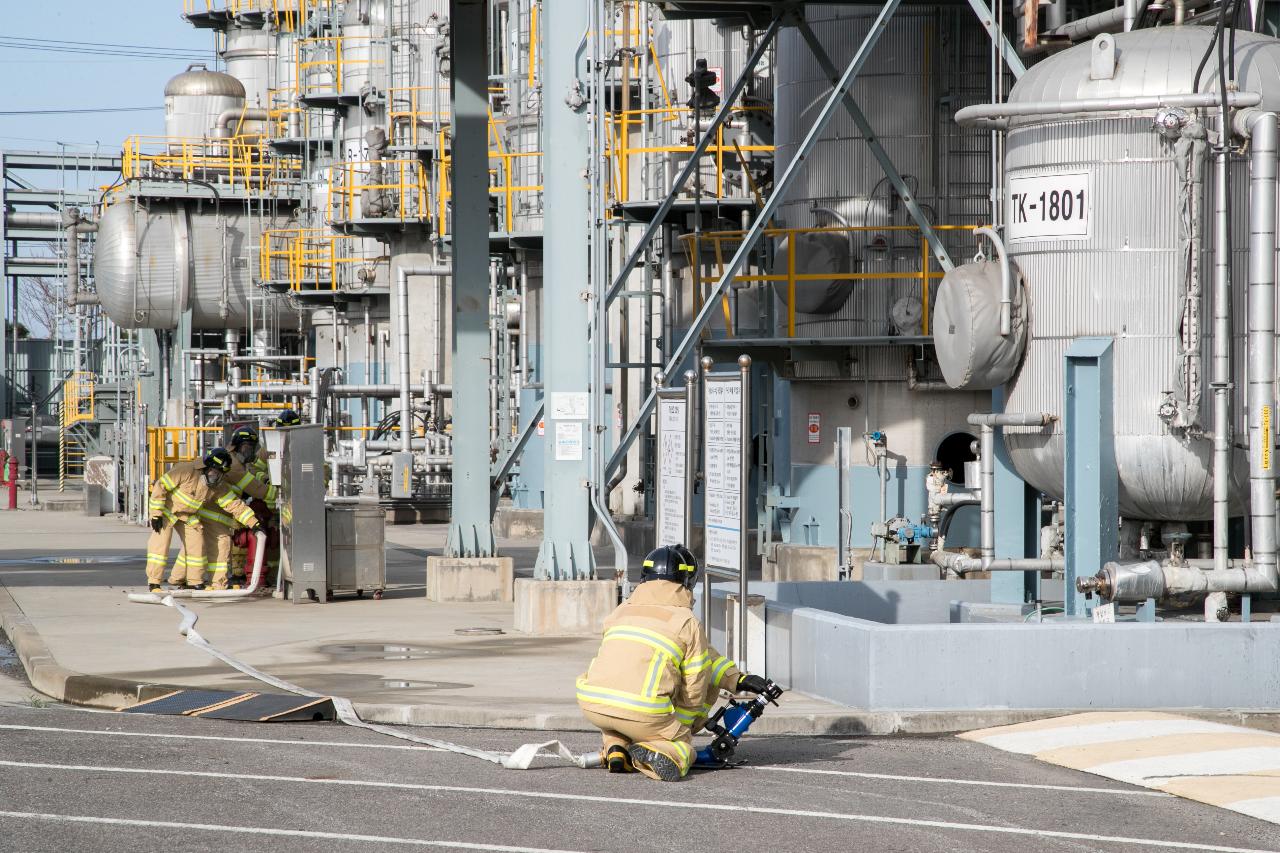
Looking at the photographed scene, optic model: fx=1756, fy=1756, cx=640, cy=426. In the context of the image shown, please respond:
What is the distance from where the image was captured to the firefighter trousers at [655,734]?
923 centimetres

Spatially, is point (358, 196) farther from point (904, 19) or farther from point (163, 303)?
point (904, 19)

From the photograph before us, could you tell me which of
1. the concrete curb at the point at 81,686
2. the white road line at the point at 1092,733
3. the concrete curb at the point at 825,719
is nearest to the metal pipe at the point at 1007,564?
the concrete curb at the point at 825,719

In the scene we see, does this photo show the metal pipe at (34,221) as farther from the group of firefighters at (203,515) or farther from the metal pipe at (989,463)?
the metal pipe at (989,463)

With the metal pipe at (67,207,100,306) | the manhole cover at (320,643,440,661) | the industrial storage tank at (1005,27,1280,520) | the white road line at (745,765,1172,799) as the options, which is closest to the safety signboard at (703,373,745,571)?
the white road line at (745,765,1172,799)

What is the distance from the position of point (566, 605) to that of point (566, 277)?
9.60 feet

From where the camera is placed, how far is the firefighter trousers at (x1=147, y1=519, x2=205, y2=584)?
19391 millimetres

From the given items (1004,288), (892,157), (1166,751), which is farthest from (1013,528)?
(892,157)

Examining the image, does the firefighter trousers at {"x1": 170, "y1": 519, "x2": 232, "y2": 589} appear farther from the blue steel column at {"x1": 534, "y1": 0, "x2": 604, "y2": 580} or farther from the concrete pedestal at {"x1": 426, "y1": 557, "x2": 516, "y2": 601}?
the blue steel column at {"x1": 534, "y1": 0, "x2": 604, "y2": 580}

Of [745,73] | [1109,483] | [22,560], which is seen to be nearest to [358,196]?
[22,560]

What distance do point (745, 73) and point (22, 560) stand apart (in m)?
13.0

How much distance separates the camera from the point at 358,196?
138 feet

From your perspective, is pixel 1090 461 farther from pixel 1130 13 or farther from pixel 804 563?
pixel 804 563

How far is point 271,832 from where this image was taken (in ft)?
26.2

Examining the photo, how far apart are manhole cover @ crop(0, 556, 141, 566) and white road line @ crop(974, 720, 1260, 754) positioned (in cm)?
1689
